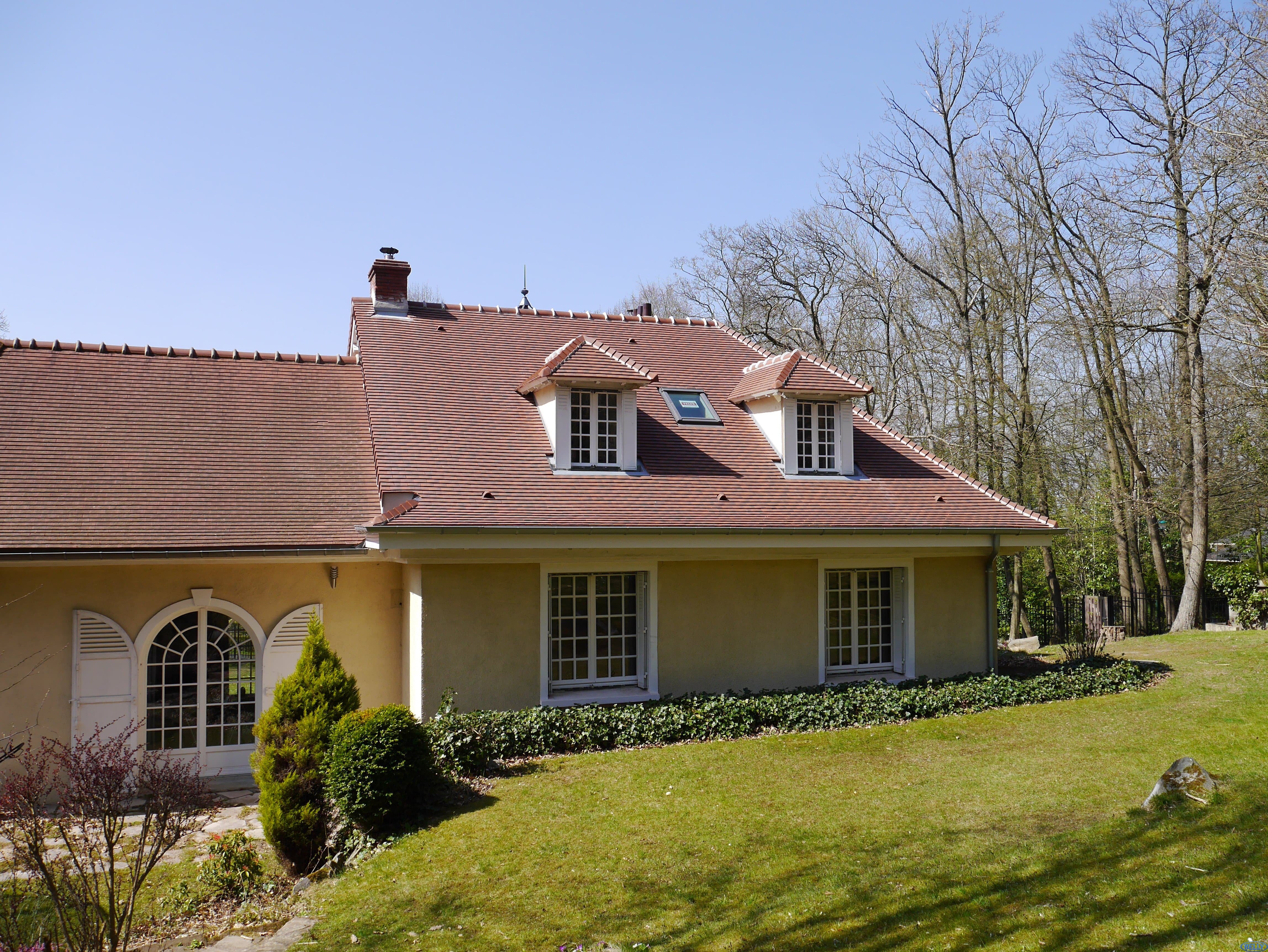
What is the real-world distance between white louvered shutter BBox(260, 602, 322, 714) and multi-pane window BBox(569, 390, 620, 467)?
15.0 feet

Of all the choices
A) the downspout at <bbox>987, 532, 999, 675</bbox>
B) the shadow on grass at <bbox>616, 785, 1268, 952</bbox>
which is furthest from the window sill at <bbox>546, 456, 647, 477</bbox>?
the shadow on grass at <bbox>616, 785, 1268, 952</bbox>

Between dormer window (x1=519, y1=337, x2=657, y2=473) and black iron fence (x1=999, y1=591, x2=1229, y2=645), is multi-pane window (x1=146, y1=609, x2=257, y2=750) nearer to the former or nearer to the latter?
dormer window (x1=519, y1=337, x2=657, y2=473)

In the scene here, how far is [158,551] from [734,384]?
10170mm

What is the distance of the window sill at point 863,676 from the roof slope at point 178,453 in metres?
7.58

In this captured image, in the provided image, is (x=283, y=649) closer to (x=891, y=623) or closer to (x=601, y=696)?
(x=601, y=696)

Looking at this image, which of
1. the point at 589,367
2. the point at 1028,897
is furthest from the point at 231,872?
the point at 589,367

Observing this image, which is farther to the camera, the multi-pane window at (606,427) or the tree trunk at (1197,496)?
the tree trunk at (1197,496)

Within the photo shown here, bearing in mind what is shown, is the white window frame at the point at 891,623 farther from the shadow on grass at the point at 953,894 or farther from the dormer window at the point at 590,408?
the shadow on grass at the point at 953,894

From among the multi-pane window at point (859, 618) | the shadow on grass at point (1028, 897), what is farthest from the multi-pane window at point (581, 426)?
the shadow on grass at point (1028, 897)

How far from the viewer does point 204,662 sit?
41.0ft

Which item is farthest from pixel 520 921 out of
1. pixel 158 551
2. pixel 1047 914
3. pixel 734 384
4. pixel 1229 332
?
pixel 1229 332

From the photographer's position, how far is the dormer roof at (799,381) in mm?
15266

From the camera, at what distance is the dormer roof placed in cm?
1527

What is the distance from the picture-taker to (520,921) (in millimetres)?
6988
